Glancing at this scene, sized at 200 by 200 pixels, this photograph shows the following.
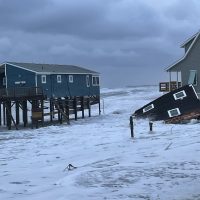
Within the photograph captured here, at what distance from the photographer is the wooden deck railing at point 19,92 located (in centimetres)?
4772

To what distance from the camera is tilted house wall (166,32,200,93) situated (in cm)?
4984

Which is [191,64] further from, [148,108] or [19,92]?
[19,92]

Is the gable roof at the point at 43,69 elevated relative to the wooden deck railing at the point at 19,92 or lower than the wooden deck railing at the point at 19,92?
elevated

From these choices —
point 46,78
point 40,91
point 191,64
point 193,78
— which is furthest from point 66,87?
point 193,78

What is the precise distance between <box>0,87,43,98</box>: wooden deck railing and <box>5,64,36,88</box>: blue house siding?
11.4 ft

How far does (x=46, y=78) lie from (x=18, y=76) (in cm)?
294

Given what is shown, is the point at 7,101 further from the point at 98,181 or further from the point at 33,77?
the point at 98,181

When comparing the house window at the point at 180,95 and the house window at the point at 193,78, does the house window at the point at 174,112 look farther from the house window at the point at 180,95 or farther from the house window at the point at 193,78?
the house window at the point at 193,78

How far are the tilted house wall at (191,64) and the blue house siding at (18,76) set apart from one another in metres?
14.1

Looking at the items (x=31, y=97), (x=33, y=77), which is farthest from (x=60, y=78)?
(x=31, y=97)

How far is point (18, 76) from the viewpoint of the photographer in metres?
53.0

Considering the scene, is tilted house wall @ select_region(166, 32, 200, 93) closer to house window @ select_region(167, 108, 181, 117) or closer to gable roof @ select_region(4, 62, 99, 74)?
house window @ select_region(167, 108, 181, 117)

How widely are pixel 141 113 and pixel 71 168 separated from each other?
95.0 ft

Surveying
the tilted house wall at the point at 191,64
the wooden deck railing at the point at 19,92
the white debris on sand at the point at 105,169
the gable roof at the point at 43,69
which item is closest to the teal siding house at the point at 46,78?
the gable roof at the point at 43,69
